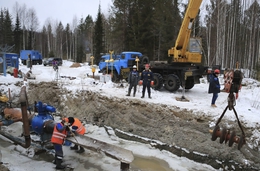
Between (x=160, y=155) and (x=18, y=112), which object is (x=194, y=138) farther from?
(x=18, y=112)

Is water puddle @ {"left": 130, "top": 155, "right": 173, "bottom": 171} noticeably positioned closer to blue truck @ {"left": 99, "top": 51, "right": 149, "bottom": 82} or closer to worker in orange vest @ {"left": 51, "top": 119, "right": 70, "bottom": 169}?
worker in orange vest @ {"left": 51, "top": 119, "right": 70, "bottom": 169}

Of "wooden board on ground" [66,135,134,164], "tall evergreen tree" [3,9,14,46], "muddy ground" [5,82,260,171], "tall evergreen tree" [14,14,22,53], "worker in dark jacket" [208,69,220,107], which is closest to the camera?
"wooden board on ground" [66,135,134,164]

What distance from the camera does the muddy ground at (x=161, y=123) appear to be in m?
5.82

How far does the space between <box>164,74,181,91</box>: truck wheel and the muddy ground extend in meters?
2.94

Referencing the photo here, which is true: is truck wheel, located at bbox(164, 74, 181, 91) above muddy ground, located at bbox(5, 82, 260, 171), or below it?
above

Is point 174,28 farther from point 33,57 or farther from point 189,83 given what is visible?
point 33,57

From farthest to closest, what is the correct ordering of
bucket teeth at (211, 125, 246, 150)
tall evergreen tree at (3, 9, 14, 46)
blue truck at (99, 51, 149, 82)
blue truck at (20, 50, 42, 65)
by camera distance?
1. tall evergreen tree at (3, 9, 14, 46)
2. blue truck at (20, 50, 42, 65)
3. blue truck at (99, 51, 149, 82)
4. bucket teeth at (211, 125, 246, 150)

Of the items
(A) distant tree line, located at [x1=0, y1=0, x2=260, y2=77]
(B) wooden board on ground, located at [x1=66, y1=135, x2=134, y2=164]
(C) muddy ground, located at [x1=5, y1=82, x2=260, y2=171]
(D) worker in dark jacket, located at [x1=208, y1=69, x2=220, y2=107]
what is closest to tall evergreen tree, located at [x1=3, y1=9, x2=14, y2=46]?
(A) distant tree line, located at [x1=0, y1=0, x2=260, y2=77]

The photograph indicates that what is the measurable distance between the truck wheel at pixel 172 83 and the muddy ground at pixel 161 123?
294cm

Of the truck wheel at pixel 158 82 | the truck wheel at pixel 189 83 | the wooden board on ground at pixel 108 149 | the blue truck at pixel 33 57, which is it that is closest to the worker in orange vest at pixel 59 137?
the wooden board on ground at pixel 108 149

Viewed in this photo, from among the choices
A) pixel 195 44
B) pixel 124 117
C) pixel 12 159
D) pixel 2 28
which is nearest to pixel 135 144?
pixel 124 117

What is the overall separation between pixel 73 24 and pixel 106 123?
5201 centimetres

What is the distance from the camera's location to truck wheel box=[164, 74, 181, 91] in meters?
10.9

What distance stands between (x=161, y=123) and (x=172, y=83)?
→ 418 centimetres
